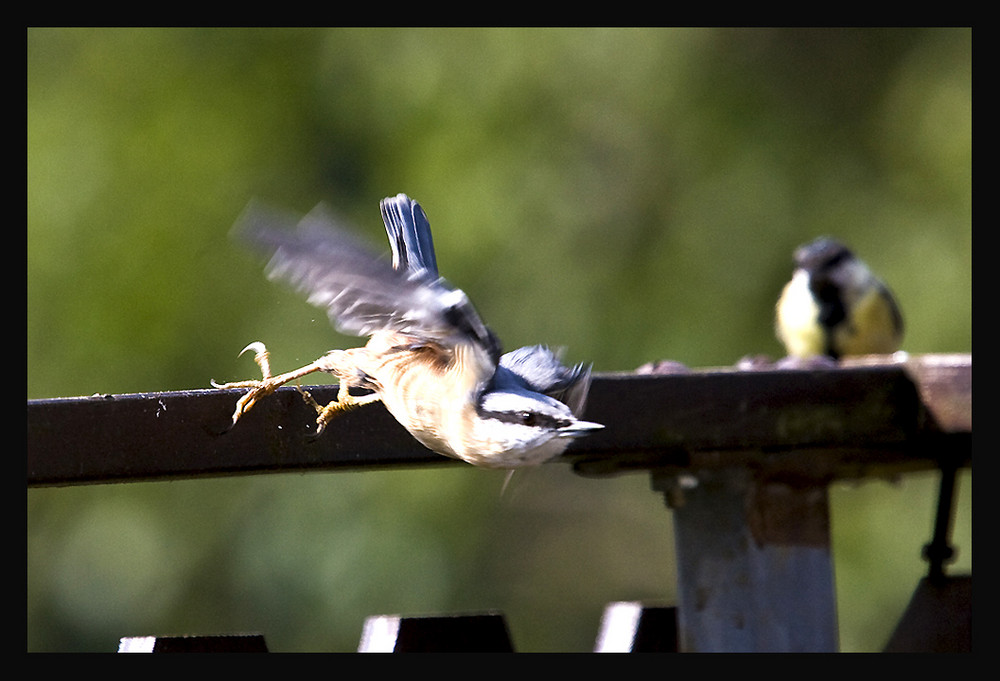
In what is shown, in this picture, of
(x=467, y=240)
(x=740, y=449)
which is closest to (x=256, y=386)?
(x=740, y=449)

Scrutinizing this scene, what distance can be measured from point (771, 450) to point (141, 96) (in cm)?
530

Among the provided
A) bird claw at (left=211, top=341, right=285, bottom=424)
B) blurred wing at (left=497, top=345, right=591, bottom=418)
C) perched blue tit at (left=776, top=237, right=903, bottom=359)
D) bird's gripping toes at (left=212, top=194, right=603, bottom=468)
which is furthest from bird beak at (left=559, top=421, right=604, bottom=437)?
perched blue tit at (left=776, top=237, right=903, bottom=359)

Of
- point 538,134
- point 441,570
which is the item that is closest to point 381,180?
point 538,134

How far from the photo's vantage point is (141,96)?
6863mm

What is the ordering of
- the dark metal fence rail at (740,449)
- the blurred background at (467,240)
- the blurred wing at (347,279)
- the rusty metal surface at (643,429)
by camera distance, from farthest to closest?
the blurred background at (467,240) → the dark metal fence rail at (740,449) → the rusty metal surface at (643,429) → the blurred wing at (347,279)

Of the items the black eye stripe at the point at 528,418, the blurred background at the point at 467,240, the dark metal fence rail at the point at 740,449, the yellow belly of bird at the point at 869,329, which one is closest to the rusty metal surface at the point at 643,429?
the dark metal fence rail at the point at 740,449

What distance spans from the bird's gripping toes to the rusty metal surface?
0.04m

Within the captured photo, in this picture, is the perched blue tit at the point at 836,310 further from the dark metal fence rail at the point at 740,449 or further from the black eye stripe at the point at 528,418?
the black eye stripe at the point at 528,418

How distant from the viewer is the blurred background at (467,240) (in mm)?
6418

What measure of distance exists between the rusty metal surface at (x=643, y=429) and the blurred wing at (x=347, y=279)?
0.71 feet

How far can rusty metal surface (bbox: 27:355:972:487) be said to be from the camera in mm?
1832

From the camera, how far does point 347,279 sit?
1748 mm

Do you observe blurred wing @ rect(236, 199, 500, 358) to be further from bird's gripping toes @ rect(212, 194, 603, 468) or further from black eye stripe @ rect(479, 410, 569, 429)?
black eye stripe @ rect(479, 410, 569, 429)

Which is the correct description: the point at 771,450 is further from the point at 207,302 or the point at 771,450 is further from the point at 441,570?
the point at 207,302
